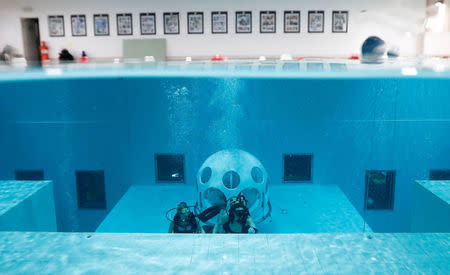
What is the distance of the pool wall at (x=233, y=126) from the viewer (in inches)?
245

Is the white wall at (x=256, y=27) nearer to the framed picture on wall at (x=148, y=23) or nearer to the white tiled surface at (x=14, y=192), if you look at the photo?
the framed picture on wall at (x=148, y=23)

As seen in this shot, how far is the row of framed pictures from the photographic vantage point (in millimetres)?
11953

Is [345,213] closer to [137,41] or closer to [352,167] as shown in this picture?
[352,167]

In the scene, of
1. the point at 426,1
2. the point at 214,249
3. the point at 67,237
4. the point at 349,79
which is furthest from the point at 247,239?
the point at 426,1

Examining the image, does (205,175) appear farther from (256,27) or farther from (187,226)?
(256,27)

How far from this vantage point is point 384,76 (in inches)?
241

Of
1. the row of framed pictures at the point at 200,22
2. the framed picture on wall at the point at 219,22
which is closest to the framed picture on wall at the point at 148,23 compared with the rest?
the row of framed pictures at the point at 200,22

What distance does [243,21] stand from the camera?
12008 mm

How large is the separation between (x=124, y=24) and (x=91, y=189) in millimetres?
7390

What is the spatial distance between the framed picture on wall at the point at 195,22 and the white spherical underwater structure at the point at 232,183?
25.6ft

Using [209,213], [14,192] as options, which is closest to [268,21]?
[209,213]

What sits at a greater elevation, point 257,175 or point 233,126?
point 233,126

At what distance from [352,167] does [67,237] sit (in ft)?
18.9

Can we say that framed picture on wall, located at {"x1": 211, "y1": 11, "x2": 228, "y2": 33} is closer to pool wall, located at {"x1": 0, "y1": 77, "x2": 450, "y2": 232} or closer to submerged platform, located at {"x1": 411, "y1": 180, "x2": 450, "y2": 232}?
pool wall, located at {"x1": 0, "y1": 77, "x2": 450, "y2": 232}
